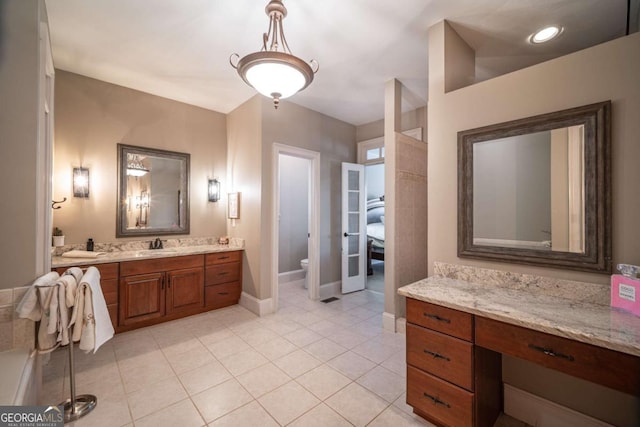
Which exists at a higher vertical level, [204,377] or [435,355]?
[435,355]

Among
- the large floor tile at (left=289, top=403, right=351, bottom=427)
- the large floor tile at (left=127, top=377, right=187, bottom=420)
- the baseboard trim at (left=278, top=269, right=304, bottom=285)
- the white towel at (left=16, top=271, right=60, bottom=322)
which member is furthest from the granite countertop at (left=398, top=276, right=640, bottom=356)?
the baseboard trim at (left=278, top=269, right=304, bottom=285)

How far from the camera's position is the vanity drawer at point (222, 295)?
353 centimetres

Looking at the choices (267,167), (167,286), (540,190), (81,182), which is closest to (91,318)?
(167,286)

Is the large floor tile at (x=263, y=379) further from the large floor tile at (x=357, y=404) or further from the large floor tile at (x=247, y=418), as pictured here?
the large floor tile at (x=357, y=404)

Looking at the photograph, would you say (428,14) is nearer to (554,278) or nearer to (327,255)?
(554,278)

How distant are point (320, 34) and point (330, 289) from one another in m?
3.50

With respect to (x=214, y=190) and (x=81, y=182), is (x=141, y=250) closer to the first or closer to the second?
(x=81, y=182)

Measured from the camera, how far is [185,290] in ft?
10.9

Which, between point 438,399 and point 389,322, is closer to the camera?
point 438,399

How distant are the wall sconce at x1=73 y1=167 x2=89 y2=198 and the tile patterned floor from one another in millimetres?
1691

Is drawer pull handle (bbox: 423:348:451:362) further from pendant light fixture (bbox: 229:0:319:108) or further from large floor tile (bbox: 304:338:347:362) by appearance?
pendant light fixture (bbox: 229:0:319:108)

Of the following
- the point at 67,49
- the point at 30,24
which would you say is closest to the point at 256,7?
the point at 30,24

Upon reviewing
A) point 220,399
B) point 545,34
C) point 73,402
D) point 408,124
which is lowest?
point 220,399

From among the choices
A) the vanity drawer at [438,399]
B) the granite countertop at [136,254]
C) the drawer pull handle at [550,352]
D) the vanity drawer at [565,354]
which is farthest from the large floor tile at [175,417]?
the drawer pull handle at [550,352]
